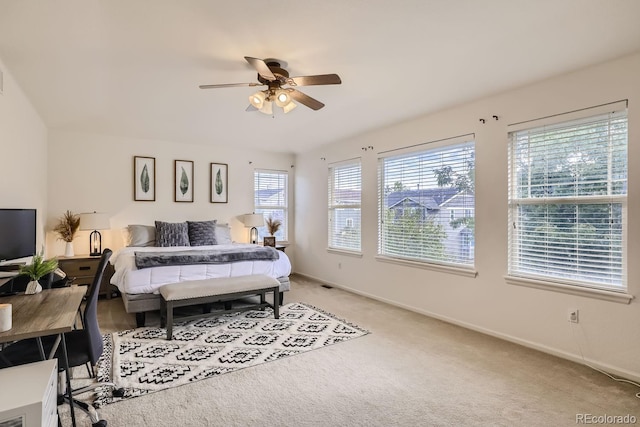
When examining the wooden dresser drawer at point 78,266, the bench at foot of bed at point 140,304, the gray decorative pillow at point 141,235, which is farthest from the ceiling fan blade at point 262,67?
the wooden dresser drawer at point 78,266

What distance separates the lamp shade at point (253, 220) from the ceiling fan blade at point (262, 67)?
11.8 ft

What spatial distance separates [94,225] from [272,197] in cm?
304

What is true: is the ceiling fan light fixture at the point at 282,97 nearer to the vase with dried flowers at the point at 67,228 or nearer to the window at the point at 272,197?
the window at the point at 272,197

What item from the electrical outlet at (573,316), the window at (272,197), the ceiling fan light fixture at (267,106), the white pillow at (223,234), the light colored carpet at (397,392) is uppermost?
the ceiling fan light fixture at (267,106)

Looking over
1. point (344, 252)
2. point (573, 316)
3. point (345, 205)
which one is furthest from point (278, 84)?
point (344, 252)

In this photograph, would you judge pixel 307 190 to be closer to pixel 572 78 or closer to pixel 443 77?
pixel 443 77

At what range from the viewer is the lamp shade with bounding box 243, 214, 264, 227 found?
19.9 ft

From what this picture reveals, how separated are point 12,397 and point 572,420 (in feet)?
9.67

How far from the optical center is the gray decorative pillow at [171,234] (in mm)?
5188

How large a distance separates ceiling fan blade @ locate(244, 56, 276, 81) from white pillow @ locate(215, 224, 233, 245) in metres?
3.49

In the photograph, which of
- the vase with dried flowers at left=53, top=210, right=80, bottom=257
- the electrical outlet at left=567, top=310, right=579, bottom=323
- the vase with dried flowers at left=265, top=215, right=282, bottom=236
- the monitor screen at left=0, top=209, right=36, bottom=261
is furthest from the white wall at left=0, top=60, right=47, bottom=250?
the electrical outlet at left=567, top=310, right=579, bottom=323

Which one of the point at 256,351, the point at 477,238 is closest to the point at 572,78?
the point at 477,238

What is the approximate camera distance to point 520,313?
326 centimetres

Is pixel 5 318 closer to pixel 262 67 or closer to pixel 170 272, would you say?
pixel 262 67
